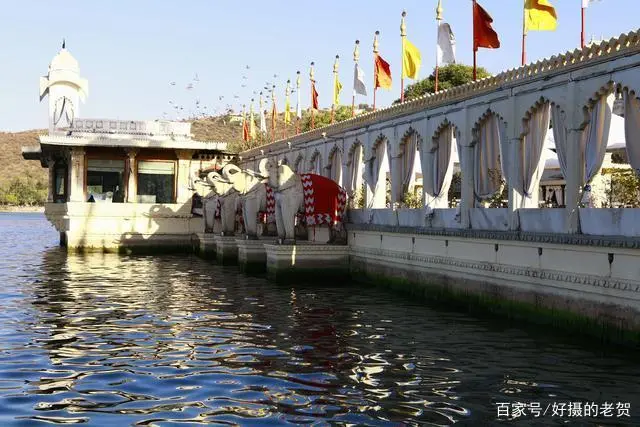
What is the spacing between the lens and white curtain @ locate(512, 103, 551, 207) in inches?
694

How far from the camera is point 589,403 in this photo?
1009cm

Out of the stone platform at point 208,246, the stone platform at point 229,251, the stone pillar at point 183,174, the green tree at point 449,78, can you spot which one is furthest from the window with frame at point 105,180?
the green tree at point 449,78

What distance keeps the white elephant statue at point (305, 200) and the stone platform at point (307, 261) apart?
47cm

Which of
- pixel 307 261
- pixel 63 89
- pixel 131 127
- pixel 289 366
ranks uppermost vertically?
pixel 63 89

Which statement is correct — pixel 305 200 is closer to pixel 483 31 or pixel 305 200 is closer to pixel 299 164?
pixel 483 31

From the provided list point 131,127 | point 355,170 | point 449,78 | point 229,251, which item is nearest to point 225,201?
point 229,251

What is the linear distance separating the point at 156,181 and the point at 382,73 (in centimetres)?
1630

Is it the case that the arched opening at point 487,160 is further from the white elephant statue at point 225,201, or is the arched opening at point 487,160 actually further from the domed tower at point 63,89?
the domed tower at point 63,89

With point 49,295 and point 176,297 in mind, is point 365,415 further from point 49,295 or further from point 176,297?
point 49,295

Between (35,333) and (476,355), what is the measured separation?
7.85 metres

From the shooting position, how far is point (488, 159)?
20156 millimetres

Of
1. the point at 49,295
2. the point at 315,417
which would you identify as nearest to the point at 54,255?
the point at 49,295

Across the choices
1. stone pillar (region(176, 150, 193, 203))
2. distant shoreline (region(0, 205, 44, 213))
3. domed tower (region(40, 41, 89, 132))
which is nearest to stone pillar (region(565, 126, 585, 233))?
stone pillar (region(176, 150, 193, 203))

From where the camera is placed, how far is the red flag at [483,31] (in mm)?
21141
